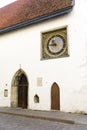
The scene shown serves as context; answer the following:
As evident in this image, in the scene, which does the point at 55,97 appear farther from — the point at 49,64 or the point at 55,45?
the point at 55,45

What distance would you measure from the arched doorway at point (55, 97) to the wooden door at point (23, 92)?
235 cm

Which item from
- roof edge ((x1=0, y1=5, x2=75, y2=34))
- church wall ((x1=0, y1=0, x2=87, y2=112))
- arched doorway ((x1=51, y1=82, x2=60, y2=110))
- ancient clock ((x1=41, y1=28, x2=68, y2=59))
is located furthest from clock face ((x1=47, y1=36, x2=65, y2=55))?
arched doorway ((x1=51, y1=82, x2=60, y2=110))

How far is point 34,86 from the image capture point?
1575 cm

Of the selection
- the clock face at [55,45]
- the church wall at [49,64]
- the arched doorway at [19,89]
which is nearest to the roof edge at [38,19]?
the church wall at [49,64]

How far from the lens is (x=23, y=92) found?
55.3 feet

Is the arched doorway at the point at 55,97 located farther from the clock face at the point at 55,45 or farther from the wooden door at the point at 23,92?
the wooden door at the point at 23,92

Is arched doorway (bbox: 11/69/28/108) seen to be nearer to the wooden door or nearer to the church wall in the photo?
the wooden door

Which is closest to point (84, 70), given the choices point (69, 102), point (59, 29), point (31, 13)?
point (69, 102)

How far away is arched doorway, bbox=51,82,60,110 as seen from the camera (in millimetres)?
14539

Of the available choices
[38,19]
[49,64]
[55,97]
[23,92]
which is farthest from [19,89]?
[38,19]

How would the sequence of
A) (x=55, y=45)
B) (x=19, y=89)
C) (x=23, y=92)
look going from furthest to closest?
(x=19, y=89), (x=23, y=92), (x=55, y=45)

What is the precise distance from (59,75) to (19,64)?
3.50 meters

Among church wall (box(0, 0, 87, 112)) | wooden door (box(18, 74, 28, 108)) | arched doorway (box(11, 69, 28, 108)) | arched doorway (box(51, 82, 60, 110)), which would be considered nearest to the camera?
church wall (box(0, 0, 87, 112))

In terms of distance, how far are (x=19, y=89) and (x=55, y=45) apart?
160 inches
